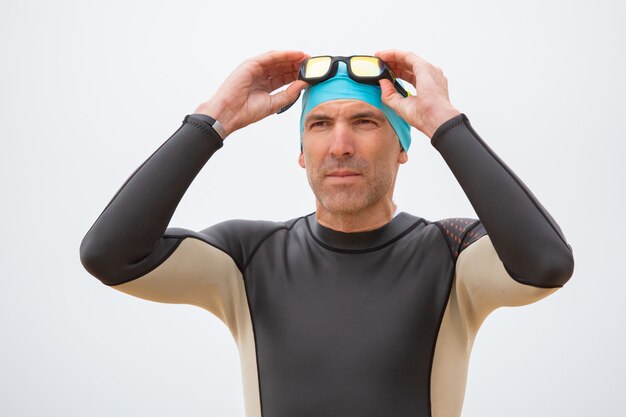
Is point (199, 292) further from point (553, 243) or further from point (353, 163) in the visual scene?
point (553, 243)

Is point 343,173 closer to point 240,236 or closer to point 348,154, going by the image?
point 348,154

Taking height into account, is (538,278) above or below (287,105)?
below

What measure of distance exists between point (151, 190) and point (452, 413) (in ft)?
3.09

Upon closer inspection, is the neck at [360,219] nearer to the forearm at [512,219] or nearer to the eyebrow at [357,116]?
the eyebrow at [357,116]

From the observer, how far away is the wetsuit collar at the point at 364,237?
200 cm

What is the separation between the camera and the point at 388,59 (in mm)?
2006

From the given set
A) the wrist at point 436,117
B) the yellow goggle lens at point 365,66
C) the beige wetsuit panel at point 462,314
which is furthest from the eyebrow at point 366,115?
the beige wetsuit panel at point 462,314

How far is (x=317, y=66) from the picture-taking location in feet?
6.66

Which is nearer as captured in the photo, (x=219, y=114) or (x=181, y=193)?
(x=181, y=193)

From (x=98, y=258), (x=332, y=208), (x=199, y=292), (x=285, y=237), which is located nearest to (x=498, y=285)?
(x=332, y=208)

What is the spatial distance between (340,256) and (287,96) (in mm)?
465

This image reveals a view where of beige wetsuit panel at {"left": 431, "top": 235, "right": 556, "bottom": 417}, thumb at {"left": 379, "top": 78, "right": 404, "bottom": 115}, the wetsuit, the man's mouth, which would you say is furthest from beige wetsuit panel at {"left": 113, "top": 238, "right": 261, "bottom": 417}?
thumb at {"left": 379, "top": 78, "right": 404, "bottom": 115}

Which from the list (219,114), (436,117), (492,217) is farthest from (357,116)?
(492,217)

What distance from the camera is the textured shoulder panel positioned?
6.13 ft
